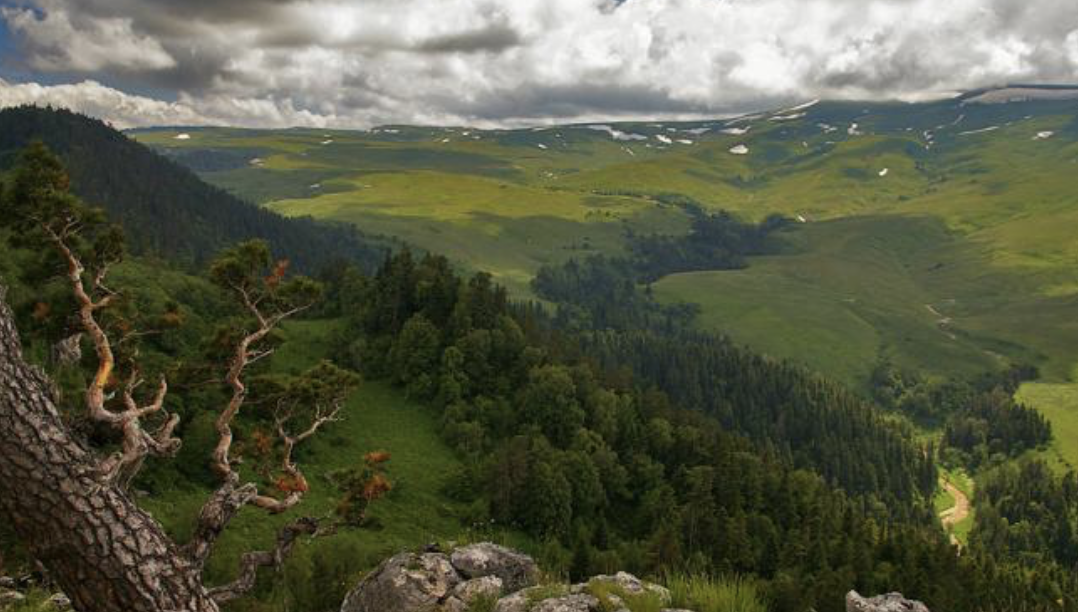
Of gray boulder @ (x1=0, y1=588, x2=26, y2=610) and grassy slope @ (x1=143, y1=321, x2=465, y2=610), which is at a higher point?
gray boulder @ (x1=0, y1=588, x2=26, y2=610)

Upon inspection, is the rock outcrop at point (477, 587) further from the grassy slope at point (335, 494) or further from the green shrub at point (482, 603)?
the grassy slope at point (335, 494)

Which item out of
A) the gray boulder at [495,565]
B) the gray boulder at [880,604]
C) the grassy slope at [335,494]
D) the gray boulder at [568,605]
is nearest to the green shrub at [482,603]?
the gray boulder at [568,605]

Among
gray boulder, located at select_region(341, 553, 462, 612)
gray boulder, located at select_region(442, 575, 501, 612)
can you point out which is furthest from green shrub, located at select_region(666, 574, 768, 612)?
gray boulder, located at select_region(341, 553, 462, 612)

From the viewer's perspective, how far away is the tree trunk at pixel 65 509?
931cm

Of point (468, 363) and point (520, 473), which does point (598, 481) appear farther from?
point (468, 363)

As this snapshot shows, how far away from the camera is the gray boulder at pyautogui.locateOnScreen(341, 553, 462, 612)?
65.9 ft

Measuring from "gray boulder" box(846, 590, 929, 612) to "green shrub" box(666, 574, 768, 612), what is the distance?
6.53 m

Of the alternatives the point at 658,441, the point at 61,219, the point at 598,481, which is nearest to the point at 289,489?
the point at 61,219

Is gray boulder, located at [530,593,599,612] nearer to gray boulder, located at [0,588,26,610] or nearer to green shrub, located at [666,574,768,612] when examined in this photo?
green shrub, located at [666,574,768,612]

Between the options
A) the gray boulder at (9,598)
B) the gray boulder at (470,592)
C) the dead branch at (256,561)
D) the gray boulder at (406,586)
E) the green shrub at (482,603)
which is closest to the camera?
the dead branch at (256,561)

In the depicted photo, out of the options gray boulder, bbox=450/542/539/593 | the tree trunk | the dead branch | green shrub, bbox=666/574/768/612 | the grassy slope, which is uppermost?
the tree trunk

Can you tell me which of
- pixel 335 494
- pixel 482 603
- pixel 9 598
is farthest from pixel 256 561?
pixel 335 494

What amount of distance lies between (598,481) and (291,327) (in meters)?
66.1

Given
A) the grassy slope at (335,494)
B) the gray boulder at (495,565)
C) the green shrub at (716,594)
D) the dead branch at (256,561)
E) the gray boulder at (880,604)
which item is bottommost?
the grassy slope at (335,494)
